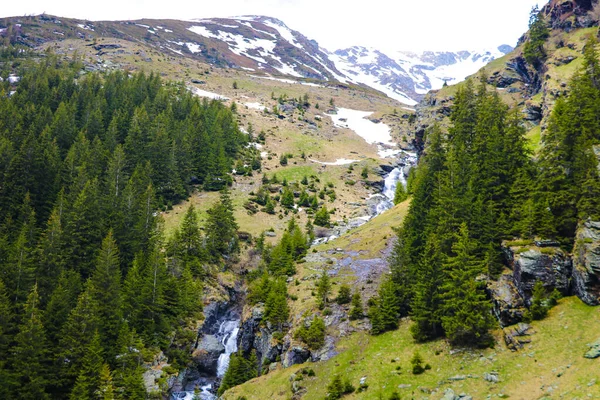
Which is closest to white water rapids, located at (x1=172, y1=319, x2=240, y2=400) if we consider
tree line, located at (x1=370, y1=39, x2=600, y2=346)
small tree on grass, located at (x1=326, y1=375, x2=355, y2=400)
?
small tree on grass, located at (x1=326, y1=375, x2=355, y2=400)

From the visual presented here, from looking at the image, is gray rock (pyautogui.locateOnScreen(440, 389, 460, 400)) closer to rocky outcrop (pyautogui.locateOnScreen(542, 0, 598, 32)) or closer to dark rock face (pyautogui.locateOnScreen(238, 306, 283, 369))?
dark rock face (pyautogui.locateOnScreen(238, 306, 283, 369))

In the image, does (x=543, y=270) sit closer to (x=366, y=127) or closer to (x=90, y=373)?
(x=90, y=373)

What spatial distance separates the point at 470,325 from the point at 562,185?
58.7 feet

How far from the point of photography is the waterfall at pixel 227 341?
5612 centimetres

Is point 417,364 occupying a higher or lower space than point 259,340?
higher

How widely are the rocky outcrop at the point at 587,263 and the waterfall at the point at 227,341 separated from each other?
45137 millimetres

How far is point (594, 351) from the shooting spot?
2761cm

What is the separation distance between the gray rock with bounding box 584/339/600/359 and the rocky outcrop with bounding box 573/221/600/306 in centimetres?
554

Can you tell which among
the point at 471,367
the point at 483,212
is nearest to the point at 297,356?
the point at 471,367

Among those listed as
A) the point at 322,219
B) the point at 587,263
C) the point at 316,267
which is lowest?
the point at 316,267

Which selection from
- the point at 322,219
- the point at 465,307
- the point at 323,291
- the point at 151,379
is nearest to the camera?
the point at 465,307

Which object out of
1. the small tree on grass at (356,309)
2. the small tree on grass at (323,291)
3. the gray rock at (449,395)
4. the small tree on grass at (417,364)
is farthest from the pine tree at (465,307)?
the small tree on grass at (323,291)

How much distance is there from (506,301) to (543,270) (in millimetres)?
4475

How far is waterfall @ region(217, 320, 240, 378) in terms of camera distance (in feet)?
184
